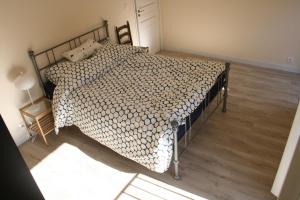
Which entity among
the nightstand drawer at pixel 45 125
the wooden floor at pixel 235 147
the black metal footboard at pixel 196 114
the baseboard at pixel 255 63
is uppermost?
the black metal footboard at pixel 196 114

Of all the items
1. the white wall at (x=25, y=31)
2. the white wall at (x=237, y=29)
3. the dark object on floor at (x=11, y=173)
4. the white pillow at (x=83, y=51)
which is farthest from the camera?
the white wall at (x=237, y=29)

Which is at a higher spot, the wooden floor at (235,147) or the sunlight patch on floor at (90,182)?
the wooden floor at (235,147)

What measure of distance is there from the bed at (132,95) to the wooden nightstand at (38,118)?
0.18 metres

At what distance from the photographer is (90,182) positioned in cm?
272

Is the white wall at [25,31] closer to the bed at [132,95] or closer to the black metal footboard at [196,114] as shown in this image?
the bed at [132,95]

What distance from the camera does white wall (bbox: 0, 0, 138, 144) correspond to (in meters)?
2.90

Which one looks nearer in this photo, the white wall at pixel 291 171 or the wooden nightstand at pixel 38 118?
the white wall at pixel 291 171

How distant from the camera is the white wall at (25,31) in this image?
2.90 metres

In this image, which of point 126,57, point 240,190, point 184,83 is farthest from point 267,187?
point 126,57

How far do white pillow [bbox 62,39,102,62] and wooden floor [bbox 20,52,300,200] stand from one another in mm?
949

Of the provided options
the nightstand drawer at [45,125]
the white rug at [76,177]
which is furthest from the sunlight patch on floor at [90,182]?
the nightstand drawer at [45,125]

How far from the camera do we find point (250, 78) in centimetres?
424

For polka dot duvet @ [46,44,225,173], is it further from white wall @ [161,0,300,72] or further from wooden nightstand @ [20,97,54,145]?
white wall @ [161,0,300,72]

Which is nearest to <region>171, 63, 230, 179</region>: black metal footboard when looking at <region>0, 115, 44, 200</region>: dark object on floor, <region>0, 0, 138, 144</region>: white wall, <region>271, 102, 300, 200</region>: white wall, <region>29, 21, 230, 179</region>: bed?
<region>29, 21, 230, 179</region>: bed
